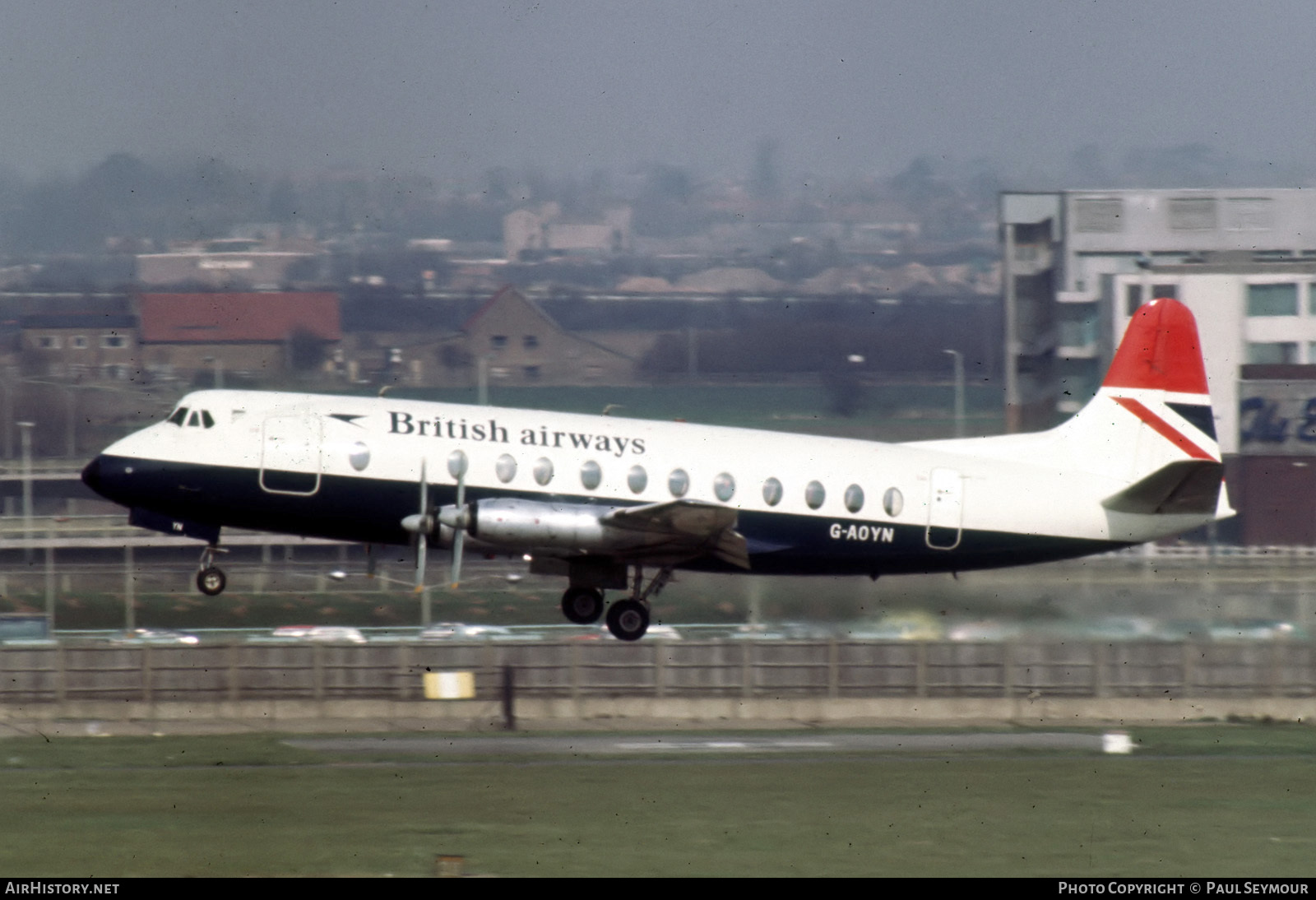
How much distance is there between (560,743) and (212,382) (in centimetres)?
3508

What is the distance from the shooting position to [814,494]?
3866 centimetres

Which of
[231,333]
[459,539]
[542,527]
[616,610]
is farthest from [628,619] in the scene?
[231,333]

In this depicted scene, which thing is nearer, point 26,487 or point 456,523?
point 456,523

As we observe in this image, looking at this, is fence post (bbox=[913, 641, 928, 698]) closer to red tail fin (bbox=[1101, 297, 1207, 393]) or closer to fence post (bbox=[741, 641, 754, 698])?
fence post (bbox=[741, 641, 754, 698])

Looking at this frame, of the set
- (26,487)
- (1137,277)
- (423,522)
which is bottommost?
(26,487)

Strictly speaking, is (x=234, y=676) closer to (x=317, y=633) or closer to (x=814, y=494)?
(x=317, y=633)

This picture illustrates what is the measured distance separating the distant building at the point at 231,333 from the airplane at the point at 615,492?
28.7 metres

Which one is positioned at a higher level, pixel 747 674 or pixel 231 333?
pixel 231 333

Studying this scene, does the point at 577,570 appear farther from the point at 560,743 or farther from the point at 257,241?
the point at 257,241

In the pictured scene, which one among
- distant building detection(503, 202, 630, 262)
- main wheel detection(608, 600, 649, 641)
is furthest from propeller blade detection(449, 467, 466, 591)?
distant building detection(503, 202, 630, 262)

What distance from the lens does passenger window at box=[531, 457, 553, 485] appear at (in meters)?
37.4

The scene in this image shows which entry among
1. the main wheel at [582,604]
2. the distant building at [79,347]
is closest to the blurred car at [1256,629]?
the main wheel at [582,604]

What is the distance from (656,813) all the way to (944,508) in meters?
12.7

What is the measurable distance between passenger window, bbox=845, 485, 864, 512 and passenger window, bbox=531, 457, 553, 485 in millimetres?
7093
